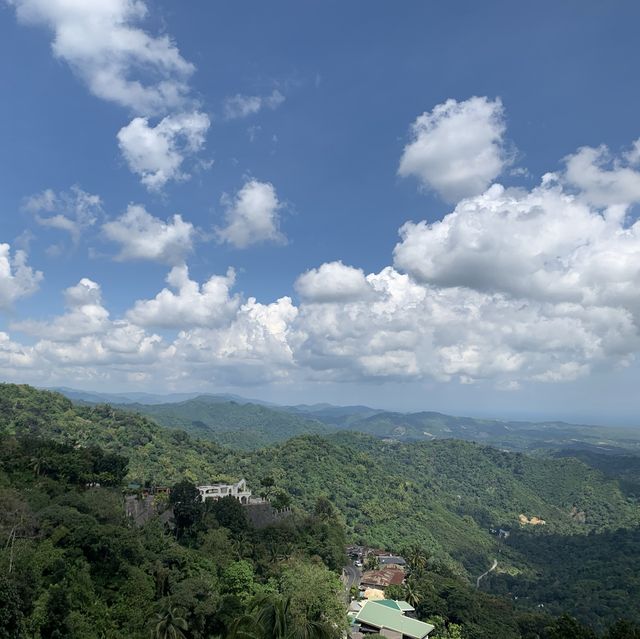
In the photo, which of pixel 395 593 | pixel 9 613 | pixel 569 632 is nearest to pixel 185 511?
pixel 395 593

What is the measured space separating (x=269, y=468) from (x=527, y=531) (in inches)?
3685

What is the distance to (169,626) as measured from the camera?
30562 millimetres

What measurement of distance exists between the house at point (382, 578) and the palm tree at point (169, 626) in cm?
3803

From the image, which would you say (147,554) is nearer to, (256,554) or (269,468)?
(256,554)

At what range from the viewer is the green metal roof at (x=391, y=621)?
4544cm

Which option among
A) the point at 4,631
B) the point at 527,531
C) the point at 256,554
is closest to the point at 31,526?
the point at 4,631

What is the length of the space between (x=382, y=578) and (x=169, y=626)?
41572 mm

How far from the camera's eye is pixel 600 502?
19038cm

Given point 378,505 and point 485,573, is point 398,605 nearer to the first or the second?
point 378,505

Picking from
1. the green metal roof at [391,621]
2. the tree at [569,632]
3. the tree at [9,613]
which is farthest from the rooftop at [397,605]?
the tree at [9,613]

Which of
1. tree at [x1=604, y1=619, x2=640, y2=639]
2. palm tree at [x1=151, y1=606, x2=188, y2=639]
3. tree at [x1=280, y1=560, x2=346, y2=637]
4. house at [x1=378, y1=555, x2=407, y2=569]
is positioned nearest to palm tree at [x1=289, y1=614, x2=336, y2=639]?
palm tree at [x1=151, y1=606, x2=188, y2=639]

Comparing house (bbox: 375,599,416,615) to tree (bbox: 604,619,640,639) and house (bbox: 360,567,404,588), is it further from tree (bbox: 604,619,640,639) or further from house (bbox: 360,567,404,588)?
tree (bbox: 604,619,640,639)

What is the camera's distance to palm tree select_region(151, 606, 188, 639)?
98.8 ft

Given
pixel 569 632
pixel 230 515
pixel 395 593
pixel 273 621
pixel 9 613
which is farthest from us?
pixel 395 593
